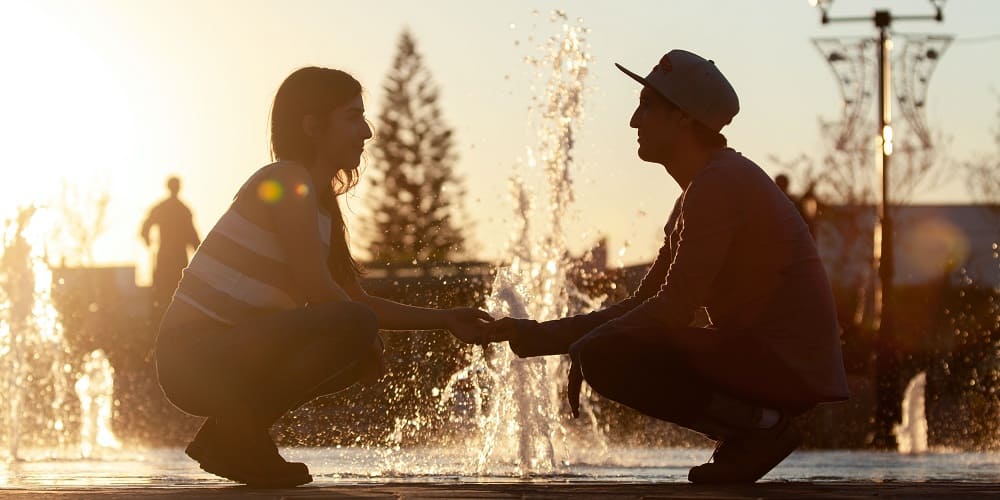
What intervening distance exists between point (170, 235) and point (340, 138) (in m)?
12.4

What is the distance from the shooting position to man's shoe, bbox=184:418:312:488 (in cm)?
525

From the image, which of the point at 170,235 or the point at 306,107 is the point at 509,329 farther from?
the point at 170,235

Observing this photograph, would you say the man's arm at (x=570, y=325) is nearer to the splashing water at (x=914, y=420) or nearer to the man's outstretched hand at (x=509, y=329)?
the man's outstretched hand at (x=509, y=329)

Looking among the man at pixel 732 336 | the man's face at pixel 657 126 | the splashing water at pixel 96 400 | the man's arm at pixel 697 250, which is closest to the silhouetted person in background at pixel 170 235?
the splashing water at pixel 96 400

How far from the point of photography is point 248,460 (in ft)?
17.2

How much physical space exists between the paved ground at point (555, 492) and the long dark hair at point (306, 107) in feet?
3.13

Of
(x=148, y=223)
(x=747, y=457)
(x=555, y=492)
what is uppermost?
(x=148, y=223)

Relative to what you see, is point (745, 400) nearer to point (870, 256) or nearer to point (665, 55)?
point (665, 55)

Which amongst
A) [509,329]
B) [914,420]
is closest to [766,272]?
[509,329]

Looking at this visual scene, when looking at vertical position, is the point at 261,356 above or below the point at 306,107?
below

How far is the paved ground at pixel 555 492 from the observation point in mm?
4520

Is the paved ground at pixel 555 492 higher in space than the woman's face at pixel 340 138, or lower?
lower

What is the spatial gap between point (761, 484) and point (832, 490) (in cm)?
42

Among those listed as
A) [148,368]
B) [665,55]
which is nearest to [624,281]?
[148,368]
